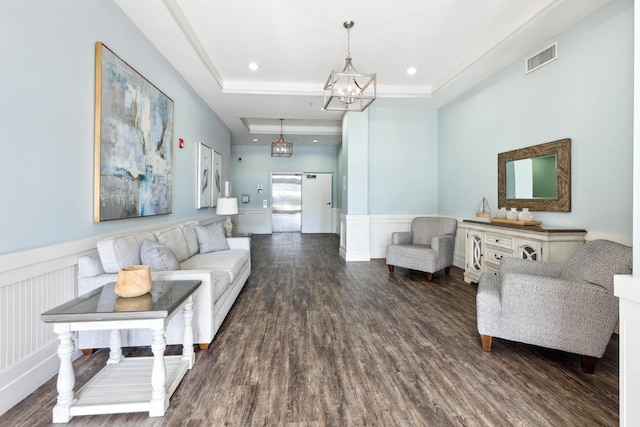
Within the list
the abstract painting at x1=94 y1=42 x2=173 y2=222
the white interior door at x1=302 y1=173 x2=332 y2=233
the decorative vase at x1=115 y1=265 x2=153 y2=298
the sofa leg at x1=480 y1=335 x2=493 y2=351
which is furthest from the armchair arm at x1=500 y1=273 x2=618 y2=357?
the white interior door at x1=302 y1=173 x2=332 y2=233

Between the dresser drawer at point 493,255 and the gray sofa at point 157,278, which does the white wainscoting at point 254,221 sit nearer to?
the gray sofa at point 157,278

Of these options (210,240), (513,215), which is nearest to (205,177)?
(210,240)

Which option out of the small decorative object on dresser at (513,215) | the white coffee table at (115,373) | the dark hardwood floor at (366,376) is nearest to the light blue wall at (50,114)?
the white coffee table at (115,373)

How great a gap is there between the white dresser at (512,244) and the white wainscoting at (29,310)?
3.81 meters

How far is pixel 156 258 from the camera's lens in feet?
7.99

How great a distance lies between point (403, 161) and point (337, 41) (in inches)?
110

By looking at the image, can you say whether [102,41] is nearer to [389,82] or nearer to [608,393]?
[389,82]

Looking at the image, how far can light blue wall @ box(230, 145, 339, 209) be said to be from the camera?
31.4 ft

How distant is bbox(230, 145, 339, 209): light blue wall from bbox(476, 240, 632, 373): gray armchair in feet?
24.8

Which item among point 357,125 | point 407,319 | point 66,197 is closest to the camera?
point 66,197

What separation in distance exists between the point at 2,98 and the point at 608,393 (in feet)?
12.2

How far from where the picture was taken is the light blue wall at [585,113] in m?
2.63

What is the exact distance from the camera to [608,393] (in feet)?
5.96

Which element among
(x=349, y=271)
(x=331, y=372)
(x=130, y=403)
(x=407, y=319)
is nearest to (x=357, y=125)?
(x=349, y=271)
